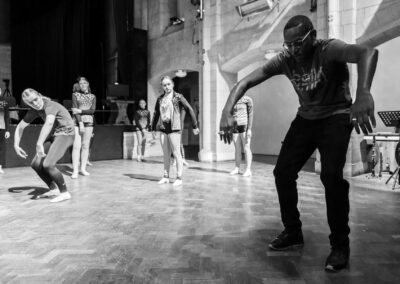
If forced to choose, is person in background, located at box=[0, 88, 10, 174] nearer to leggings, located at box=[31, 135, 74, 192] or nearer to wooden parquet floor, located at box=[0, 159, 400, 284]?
wooden parquet floor, located at box=[0, 159, 400, 284]

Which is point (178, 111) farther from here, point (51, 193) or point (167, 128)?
point (51, 193)

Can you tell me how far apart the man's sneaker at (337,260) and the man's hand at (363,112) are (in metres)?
0.88

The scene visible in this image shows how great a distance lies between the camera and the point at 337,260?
2.26m

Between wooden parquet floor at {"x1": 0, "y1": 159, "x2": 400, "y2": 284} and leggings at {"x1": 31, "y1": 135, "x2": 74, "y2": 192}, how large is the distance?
0.32m

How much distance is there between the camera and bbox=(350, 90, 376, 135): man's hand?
1.81 meters

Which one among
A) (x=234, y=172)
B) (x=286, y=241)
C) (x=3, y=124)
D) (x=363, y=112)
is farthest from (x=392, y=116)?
(x=3, y=124)

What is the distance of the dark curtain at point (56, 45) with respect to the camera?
43.0ft

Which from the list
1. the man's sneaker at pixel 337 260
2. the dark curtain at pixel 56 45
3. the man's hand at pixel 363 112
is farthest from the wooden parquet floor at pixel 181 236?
the dark curtain at pixel 56 45

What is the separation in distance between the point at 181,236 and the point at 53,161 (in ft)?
7.40

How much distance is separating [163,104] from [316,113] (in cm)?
343

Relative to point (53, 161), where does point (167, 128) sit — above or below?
above

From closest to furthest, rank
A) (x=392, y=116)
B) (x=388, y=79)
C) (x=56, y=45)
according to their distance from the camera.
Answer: (x=392, y=116) < (x=388, y=79) < (x=56, y=45)

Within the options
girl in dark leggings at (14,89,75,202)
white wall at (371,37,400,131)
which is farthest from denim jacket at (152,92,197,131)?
white wall at (371,37,400,131)

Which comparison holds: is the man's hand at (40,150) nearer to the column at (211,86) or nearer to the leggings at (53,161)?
the leggings at (53,161)
